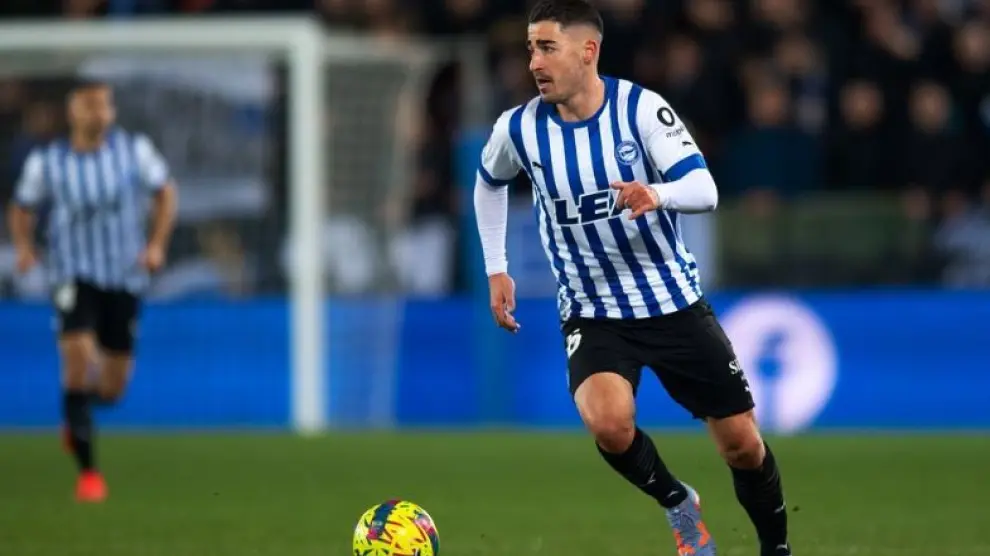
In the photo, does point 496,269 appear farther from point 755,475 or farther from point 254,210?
point 254,210

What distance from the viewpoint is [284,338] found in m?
15.2

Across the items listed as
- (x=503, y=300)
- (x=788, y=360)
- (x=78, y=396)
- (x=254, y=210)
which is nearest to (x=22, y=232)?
(x=78, y=396)

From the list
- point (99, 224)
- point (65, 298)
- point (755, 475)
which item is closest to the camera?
point (755, 475)

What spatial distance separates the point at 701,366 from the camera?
6.67 meters

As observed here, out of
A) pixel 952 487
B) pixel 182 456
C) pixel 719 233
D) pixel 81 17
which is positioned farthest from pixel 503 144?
pixel 81 17

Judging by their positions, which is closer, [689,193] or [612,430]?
[689,193]

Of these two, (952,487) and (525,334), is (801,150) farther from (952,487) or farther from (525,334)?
(952,487)

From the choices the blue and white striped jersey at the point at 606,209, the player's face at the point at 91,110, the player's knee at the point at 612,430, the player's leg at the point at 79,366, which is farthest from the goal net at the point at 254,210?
the player's knee at the point at 612,430

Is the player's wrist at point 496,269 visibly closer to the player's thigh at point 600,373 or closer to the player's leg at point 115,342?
the player's thigh at point 600,373

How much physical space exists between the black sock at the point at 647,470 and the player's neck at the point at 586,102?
1.16 m

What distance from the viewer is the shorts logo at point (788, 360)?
14.5 metres

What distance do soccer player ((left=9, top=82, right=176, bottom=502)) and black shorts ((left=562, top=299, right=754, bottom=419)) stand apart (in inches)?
186

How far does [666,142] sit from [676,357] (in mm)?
783

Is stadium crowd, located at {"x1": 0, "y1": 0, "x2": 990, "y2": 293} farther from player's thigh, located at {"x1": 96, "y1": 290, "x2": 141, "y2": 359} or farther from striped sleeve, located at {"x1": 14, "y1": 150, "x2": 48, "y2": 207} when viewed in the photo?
player's thigh, located at {"x1": 96, "y1": 290, "x2": 141, "y2": 359}
